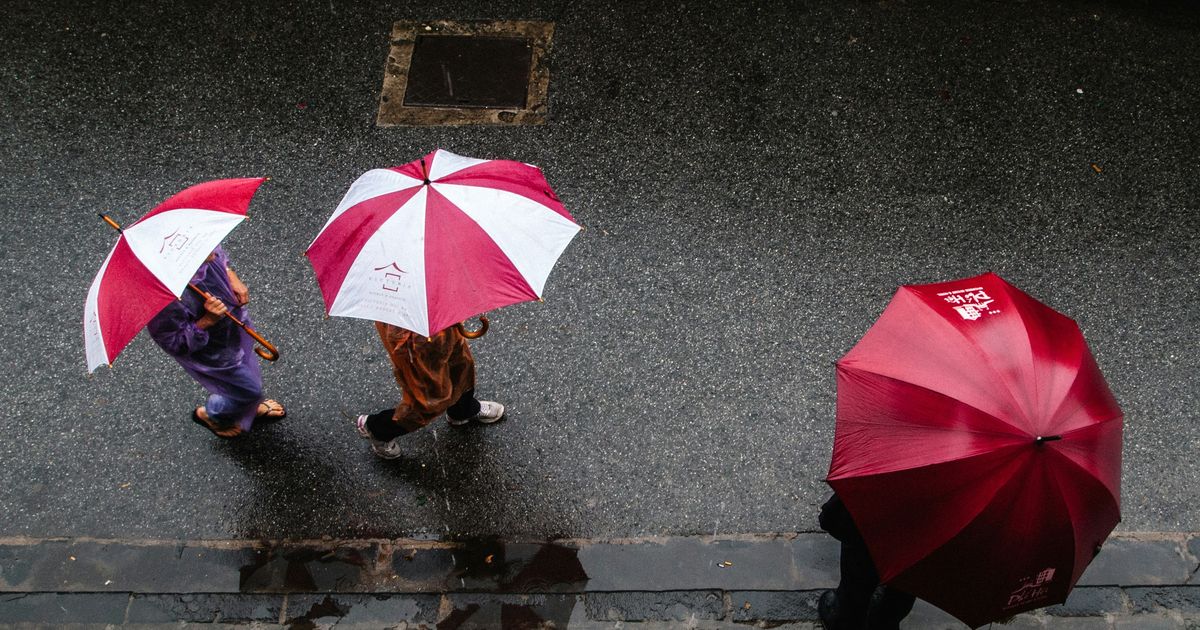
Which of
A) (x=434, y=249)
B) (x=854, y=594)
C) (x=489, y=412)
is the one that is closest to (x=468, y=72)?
(x=489, y=412)

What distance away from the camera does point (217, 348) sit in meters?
4.16

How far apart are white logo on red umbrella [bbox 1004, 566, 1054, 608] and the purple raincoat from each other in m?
3.20

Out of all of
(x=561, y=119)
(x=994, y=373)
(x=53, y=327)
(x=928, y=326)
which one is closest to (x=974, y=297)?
(x=928, y=326)

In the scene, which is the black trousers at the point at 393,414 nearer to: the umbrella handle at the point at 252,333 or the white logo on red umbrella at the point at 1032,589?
the umbrella handle at the point at 252,333

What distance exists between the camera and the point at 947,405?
9.73 feet

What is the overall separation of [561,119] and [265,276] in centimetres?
206

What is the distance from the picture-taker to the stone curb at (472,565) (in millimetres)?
4246

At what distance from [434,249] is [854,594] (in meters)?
2.12

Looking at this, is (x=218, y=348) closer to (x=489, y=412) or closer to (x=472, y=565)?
(x=489, y=412)

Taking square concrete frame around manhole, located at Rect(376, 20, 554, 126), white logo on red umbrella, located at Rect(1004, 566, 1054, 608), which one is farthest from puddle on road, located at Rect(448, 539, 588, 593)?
square concrete frame around manhole, located at Rect(376, 20, 554, 126)

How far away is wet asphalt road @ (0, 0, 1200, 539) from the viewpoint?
4.54 metres

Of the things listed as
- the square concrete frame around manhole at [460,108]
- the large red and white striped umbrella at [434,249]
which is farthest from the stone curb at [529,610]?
the square concrete frame around manhole at [460,108]

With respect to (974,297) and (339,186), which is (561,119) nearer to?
(339,186)

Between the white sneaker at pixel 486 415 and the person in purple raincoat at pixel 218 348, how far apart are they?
887 mm
